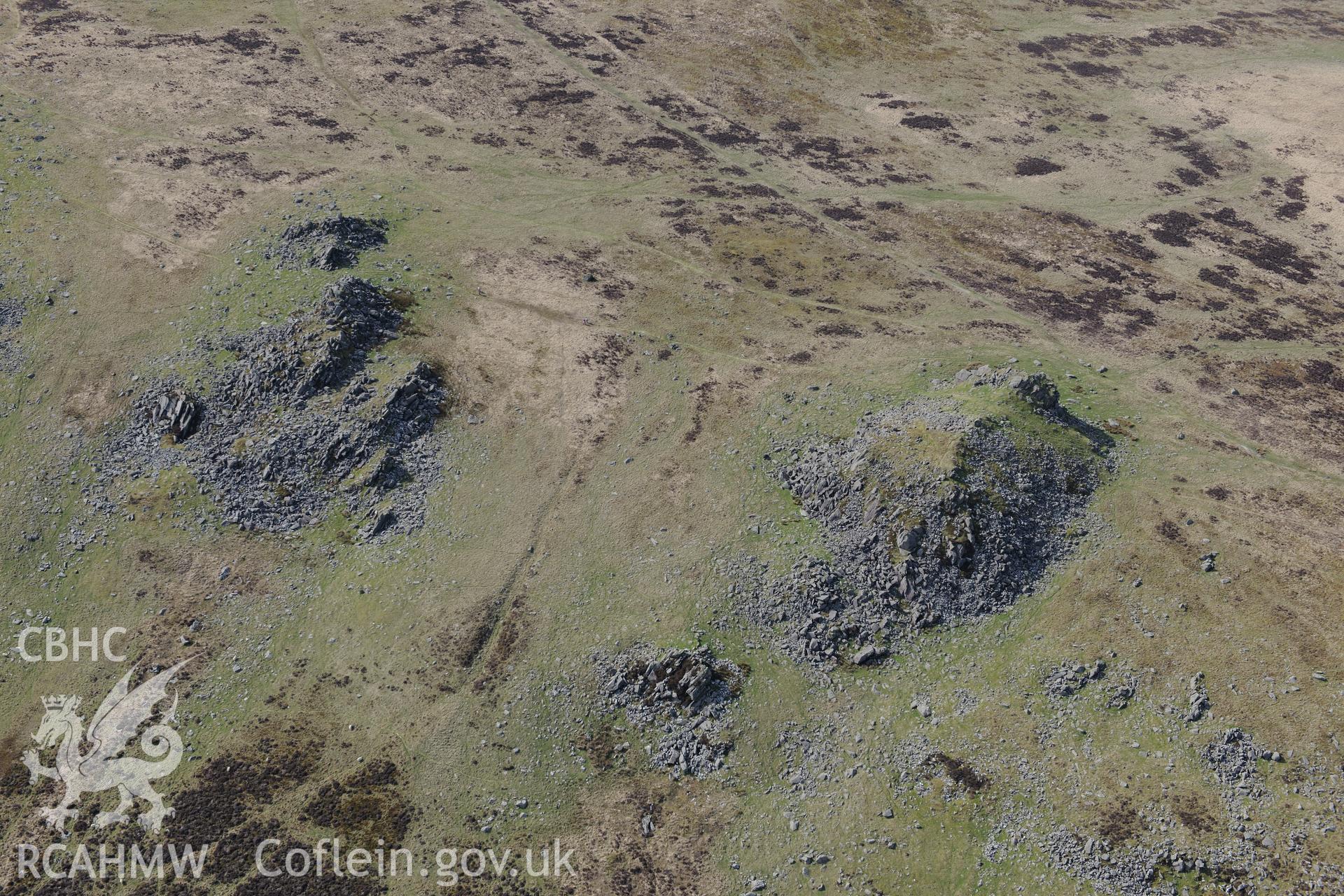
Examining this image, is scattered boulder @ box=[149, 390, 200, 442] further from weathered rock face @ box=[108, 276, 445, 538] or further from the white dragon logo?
the white dragon logo

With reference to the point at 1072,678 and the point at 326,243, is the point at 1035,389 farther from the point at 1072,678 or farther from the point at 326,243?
the point at 326,243

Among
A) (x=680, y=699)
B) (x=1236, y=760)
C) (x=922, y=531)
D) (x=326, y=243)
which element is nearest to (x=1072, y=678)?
(x=1236, y=760)

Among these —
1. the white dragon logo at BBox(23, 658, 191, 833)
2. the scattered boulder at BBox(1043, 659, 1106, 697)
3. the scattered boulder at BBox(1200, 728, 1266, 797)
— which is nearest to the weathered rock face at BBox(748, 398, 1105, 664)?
the scattered boulder at BBox(1043, 659, 1106, 697)

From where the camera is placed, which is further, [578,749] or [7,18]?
[7,18]

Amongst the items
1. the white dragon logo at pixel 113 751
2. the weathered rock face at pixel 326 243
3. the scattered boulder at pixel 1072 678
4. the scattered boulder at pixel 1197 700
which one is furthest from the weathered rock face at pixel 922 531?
the weathered rock face at pixel 326 243

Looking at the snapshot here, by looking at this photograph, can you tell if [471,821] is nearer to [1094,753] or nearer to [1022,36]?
[1094,753]

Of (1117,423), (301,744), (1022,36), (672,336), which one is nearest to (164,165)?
(672,336)

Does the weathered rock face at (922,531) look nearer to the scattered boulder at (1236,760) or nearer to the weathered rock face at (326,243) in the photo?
the scattered boulder at (1236,760)

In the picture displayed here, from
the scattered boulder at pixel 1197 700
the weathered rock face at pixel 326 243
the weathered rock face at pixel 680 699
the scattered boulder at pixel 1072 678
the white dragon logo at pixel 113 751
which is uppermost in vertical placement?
the weathered rock face at pixel 326 243

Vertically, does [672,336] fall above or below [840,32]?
below
